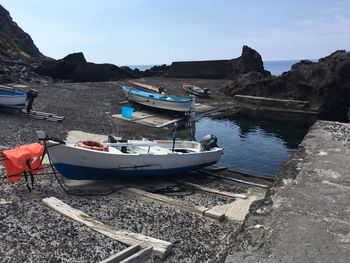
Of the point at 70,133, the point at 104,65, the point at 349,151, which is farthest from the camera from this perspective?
the point at 104,65

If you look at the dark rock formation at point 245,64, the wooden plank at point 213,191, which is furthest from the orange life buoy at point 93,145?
the dark rock formation at point 245,64

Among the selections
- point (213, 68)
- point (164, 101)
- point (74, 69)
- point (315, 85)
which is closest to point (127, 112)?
point (164, 101)

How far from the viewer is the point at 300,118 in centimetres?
3134

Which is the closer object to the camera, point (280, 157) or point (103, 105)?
point (280, 157)

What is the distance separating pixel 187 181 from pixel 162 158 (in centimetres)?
164

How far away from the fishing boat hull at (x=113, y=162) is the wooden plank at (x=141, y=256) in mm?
4657

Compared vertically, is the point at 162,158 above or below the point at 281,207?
below

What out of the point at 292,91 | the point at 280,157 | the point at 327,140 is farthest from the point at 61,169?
the point at 292,91

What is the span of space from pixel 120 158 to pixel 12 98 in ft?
33.6

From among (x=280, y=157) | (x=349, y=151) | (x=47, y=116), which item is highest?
(x=349, y=151)

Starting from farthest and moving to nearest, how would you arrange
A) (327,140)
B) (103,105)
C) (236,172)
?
(103,105)
(236,172)
(327,140)

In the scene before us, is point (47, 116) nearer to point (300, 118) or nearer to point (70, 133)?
point (70, 133)

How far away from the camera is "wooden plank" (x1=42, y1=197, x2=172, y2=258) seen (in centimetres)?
716

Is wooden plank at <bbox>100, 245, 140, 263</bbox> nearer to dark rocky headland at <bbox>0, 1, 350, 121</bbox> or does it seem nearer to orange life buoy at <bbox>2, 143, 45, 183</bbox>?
orange life buoy at <bbox>2, 143, 45, 183</bbox>
